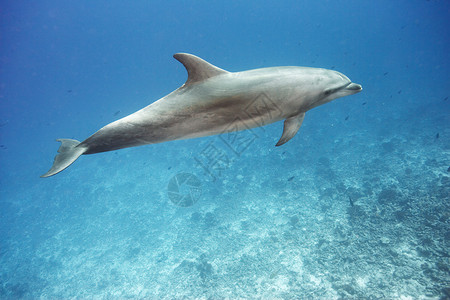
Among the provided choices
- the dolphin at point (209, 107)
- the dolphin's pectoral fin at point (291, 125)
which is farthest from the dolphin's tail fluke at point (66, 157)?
the dolphin's pectoral fin at point (291, 125)

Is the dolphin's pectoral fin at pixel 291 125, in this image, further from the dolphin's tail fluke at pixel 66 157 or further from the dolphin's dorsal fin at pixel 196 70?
the dolphin's tail fluke at pixel 66 157

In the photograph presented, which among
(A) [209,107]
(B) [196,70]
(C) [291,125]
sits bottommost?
(C) [291,125]

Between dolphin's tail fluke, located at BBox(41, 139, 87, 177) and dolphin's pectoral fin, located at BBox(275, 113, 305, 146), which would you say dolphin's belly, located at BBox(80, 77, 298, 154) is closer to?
dolphin's tail fluke, located at BBox(41, 139, 87, 177)

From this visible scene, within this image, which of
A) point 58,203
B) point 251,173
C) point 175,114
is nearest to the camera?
point 175,114

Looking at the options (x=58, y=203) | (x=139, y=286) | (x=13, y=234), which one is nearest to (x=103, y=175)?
(x=58, y=203)

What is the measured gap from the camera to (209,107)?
2.69 meters

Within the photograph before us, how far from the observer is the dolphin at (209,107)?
266 cm

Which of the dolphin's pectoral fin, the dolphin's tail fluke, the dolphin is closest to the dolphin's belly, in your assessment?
the dolphin

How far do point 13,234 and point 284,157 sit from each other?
27.1 m

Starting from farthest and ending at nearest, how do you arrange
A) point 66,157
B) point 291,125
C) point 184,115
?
point 291,125 → point 66,157 → point 184,115

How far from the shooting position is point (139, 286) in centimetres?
1177

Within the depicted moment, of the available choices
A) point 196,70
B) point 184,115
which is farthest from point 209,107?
point 196,70

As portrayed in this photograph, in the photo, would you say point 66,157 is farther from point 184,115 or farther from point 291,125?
point 291,125

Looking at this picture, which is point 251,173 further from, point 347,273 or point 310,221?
point 347,273
